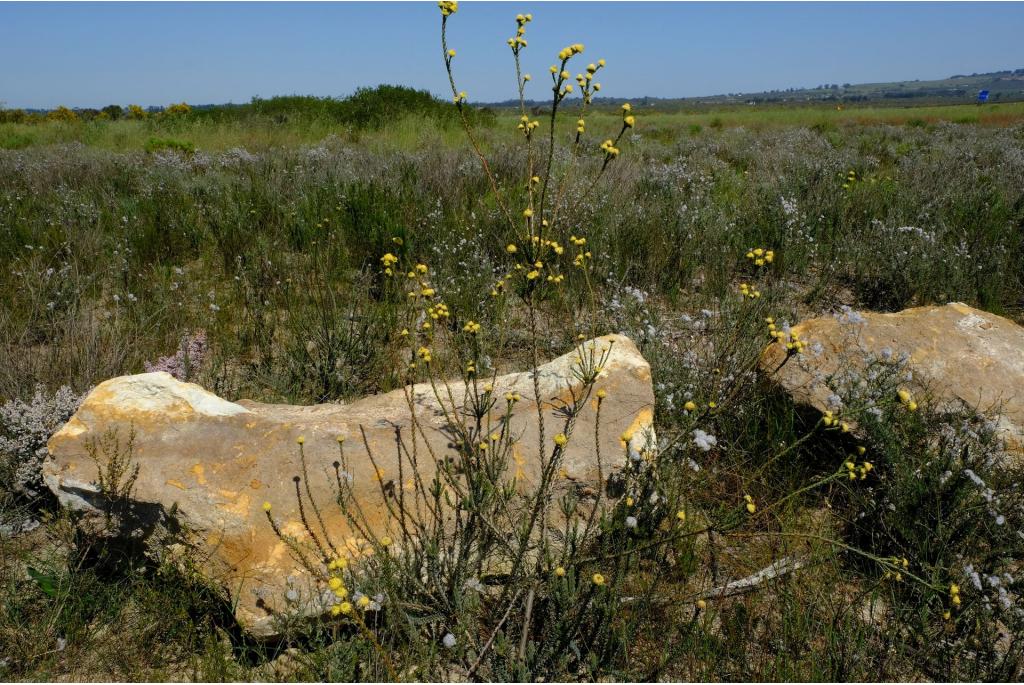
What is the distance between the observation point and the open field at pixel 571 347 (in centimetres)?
197

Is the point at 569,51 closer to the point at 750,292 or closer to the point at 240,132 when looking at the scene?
the point at 750,292

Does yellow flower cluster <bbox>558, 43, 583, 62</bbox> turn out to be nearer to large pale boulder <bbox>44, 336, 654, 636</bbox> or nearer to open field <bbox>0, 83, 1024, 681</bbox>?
open field <bbox>0, 83, 1024, 681</bbox>

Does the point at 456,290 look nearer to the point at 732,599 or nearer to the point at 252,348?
the point at 252,348

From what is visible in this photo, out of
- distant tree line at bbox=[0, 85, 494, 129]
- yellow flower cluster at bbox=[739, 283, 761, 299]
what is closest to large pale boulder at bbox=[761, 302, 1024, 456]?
yellow flower cluster at bbox=[739, 283, 761, 299]

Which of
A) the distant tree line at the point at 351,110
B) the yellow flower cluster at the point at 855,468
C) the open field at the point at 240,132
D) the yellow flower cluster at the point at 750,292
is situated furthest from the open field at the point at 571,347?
the distant tree line at the point at 351,110

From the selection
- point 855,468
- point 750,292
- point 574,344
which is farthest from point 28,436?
point 855,468

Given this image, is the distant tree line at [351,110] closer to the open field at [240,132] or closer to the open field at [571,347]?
the open field at [240,132]

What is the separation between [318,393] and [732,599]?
250 cm

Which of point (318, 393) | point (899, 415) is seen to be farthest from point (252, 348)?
point (899, 415)

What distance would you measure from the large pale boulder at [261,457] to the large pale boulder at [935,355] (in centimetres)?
114

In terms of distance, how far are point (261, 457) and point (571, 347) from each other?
2136 millimetres

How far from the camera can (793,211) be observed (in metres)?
5.79

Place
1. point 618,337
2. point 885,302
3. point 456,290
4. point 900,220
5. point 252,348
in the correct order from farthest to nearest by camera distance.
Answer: point 900,220 < point 885,302 < point 456,290 < point 252,348 < point 618,337

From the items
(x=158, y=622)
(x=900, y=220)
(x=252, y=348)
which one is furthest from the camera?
(x=900, y=220)
